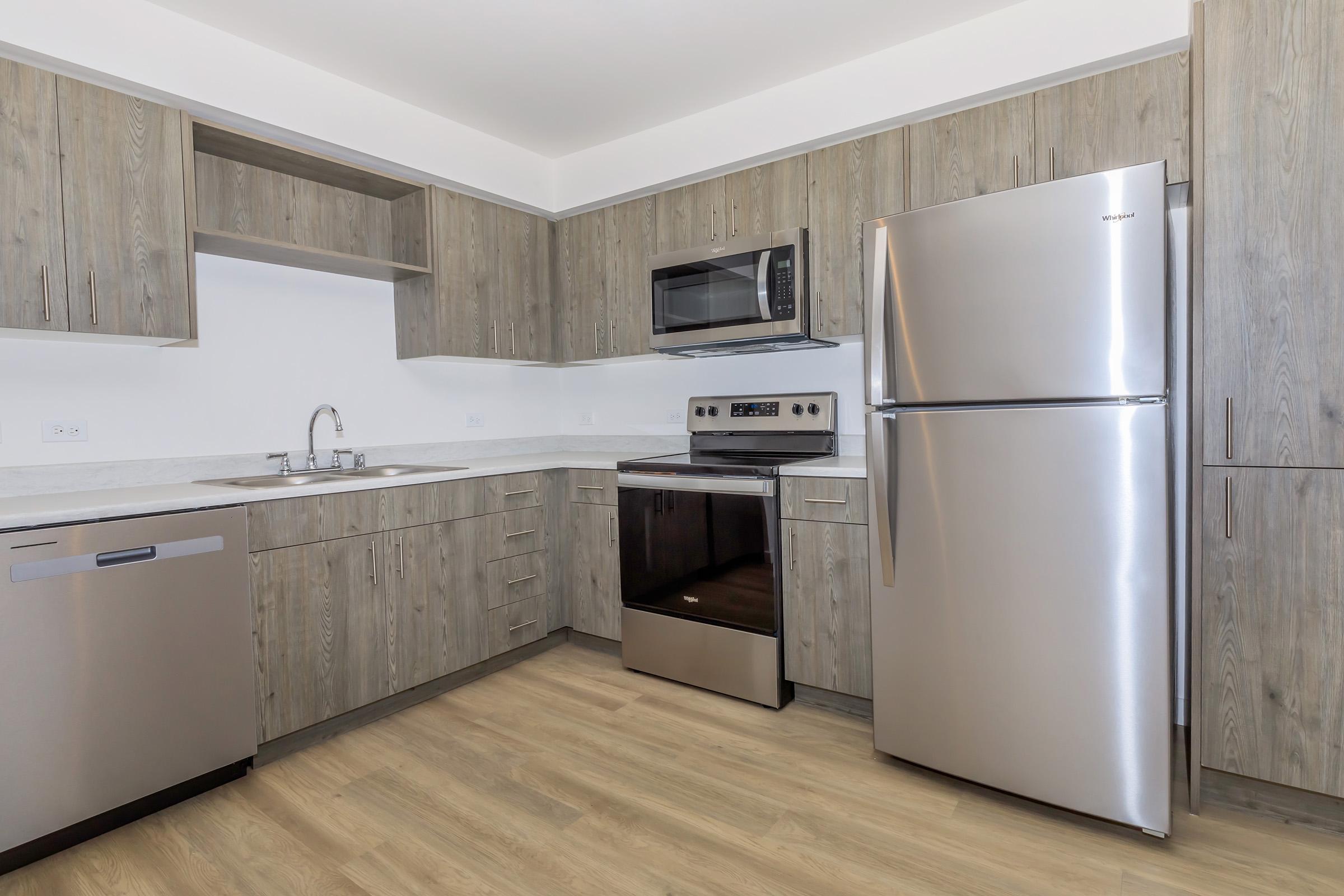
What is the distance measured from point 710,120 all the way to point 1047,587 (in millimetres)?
2500

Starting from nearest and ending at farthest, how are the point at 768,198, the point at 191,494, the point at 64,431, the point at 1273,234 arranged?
the point at 1273,234
the point at 191,494
the point at 64,431
the point at 768,198

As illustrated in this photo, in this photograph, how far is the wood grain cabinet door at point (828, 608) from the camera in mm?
2477

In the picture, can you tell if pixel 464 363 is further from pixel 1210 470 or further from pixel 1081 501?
pixel 1210 470

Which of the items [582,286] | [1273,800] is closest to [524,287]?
[582,286]

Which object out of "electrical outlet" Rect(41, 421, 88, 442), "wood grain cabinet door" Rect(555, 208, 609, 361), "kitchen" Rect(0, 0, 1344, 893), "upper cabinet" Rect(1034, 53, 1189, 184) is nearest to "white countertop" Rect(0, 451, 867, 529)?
"kitchen" Rect(0, 0, 1344, 893)

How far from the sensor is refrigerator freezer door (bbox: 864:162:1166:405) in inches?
67.7

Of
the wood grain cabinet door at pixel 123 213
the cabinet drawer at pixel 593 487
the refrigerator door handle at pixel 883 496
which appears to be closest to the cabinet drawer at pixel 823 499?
the refrigerator door handle at pixel 883 496

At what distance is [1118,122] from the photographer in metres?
2.17

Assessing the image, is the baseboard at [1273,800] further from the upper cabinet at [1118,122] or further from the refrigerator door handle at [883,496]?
the upper cabinet at [1118,122]

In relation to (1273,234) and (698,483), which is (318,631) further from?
(1273,234)

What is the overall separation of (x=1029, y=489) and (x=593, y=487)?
1.95 meters

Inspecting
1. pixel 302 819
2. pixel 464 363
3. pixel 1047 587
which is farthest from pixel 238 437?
pixel 1047 587

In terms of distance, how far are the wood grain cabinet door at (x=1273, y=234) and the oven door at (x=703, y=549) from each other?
1441mm

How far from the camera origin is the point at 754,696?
2.69m
